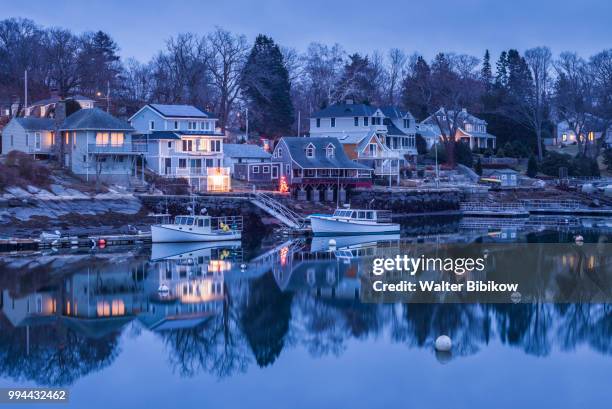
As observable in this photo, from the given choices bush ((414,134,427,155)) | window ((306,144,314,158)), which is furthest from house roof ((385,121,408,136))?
window ((306,144,314,158))

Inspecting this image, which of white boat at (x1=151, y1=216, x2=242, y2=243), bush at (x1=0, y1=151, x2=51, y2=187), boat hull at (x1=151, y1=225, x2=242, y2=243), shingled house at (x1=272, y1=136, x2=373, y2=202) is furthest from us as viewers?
shingled house at (x1=272, y1=136, x2=373, y2=202)

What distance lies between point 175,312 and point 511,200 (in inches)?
2213

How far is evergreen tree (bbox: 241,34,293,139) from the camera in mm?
106438

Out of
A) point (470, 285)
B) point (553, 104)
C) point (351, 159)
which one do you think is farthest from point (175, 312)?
point (553, 104)

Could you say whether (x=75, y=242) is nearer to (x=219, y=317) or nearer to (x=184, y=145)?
(x=219, y=317)

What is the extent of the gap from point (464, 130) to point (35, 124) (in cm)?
5580

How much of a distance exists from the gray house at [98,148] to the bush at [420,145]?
43.1m

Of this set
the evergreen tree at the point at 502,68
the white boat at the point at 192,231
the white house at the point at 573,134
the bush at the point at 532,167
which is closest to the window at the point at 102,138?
the white boat at the point at 192,231

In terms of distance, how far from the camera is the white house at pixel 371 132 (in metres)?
92.8

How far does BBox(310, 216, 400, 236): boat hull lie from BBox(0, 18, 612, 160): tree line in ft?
109

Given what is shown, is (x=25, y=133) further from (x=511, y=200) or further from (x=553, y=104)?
(x=553, y=104)

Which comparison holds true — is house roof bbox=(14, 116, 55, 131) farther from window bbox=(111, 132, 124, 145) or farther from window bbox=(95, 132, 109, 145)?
window bbox=(111, 132, 124, 145)

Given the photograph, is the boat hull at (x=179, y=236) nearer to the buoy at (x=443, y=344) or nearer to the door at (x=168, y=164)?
the door at (x=168, y=164)

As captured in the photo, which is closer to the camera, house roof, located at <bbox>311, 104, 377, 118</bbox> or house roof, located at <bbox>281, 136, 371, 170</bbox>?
house roof, located at <bbox>281, 136, 371, 170</bbox>
